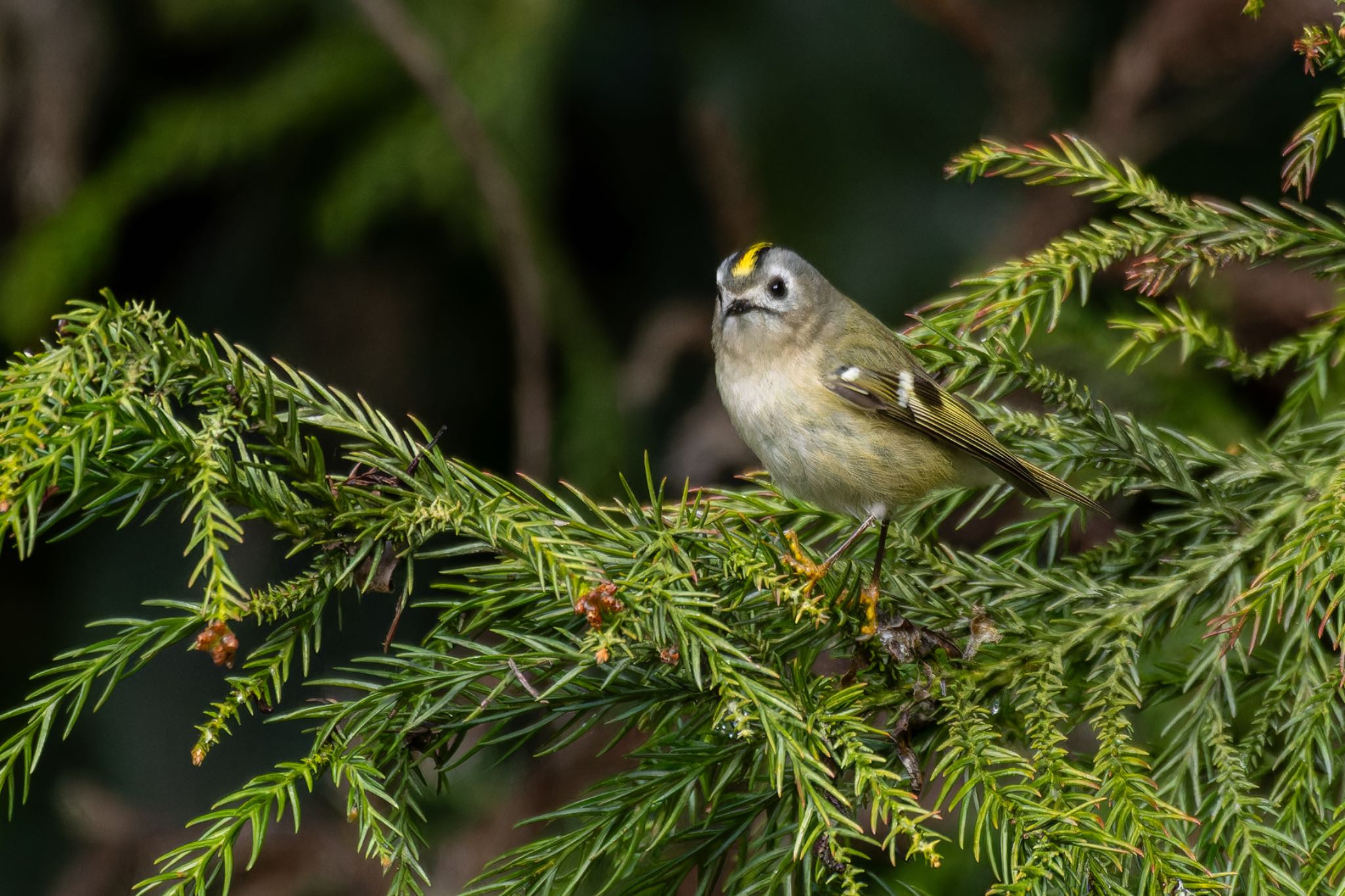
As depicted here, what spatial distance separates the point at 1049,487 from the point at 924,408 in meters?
0.32

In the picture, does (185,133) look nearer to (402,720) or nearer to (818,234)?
(818,234)

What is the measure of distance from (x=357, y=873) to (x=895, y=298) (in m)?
1.68

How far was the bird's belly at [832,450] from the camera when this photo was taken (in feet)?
5.68

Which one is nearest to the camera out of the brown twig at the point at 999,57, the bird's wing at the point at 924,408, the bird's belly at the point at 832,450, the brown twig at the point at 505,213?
the bird's wing at the point at 924,408

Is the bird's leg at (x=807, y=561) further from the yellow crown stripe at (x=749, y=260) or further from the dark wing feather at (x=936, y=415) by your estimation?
the yellow crown stripe at (x=749, y=260)

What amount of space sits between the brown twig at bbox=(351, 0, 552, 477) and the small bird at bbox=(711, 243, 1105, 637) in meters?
0.41

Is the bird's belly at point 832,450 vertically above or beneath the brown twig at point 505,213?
beneath

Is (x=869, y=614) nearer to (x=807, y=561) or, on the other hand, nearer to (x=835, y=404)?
(x=807, y=561)

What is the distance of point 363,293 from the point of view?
2852mm

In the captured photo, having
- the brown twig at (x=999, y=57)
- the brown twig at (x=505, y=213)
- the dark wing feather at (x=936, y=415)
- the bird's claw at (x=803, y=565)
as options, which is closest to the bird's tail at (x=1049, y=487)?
the dark wing feather at (x=936, y=415)

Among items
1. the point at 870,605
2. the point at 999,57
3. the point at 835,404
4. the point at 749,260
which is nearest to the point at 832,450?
the point at 835,404

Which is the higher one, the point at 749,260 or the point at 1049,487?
the point at 749,260

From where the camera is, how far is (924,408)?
1855mm

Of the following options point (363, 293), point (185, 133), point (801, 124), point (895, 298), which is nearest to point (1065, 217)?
point (895, 298)
